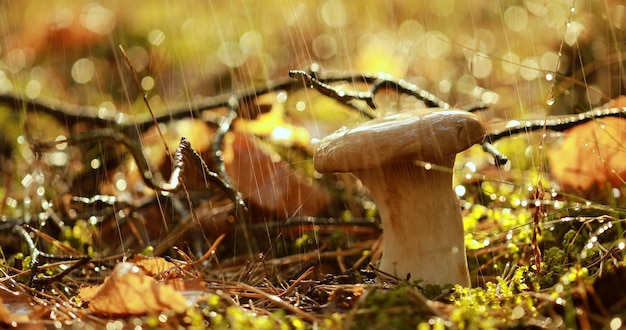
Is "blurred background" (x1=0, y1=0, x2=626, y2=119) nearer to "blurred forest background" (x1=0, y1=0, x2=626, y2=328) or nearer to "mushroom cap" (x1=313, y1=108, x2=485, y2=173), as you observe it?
"blurred forest background" (x1=0, y1=0, x2=626, y2=328)

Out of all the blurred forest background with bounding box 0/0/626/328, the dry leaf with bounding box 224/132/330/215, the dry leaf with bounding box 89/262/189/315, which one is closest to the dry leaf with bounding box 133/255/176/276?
the dry leaf with bounding box 89/262/189/315

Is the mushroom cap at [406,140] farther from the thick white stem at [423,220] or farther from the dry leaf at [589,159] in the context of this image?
the dry leaf at [589,159]

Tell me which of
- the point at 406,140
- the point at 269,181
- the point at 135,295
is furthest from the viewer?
the point at 269,181

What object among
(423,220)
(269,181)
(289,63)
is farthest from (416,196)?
(289,63)

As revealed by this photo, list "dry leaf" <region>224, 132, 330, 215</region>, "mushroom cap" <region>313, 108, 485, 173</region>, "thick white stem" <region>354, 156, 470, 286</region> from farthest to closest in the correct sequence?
"dry leaf" <region>224, 132, 330, 215</region> < "thick white stem" <region>354, 156, 470, 286</region> < "mushroom cap" <region>313, 108, 485, 173</region>

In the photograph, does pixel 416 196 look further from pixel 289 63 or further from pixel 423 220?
pixel 289 63
